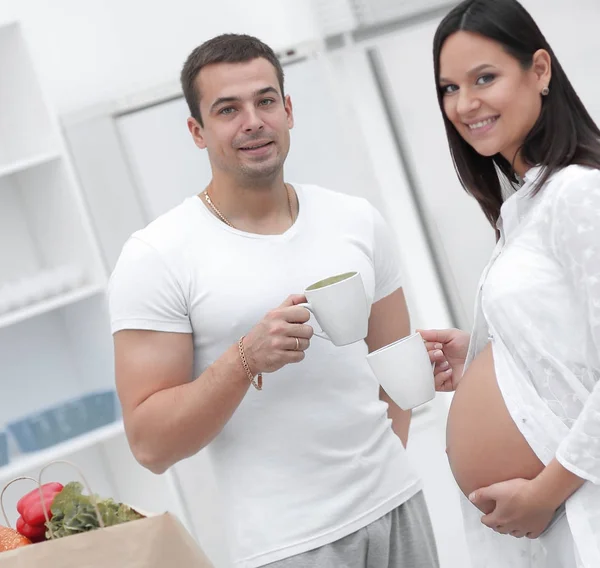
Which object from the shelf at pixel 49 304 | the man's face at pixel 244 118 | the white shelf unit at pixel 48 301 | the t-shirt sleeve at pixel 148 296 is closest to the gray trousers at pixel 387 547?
the t-shirt sleeve at pixel 148 296

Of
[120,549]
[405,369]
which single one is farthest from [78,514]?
[405,369]

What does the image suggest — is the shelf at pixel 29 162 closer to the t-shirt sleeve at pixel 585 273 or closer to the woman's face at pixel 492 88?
the woman's face at pixel 492 88

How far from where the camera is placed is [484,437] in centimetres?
150

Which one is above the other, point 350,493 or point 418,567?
point 350,493

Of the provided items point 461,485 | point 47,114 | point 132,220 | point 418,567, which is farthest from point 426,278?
point 461,485

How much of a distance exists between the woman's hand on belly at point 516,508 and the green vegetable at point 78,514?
0.53 m

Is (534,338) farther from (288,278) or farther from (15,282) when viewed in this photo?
(15,282)

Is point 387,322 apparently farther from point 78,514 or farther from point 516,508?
point 78,514

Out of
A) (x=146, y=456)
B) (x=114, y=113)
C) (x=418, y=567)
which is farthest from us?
(x=114, y=113)

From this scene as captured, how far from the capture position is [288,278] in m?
1.80

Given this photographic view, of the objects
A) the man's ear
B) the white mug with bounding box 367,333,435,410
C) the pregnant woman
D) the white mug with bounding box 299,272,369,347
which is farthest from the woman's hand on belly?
the man's ear

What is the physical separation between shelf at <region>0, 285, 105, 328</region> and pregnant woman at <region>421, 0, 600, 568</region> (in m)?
1.63

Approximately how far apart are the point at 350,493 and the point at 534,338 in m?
0.53

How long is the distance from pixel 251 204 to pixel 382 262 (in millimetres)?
300
